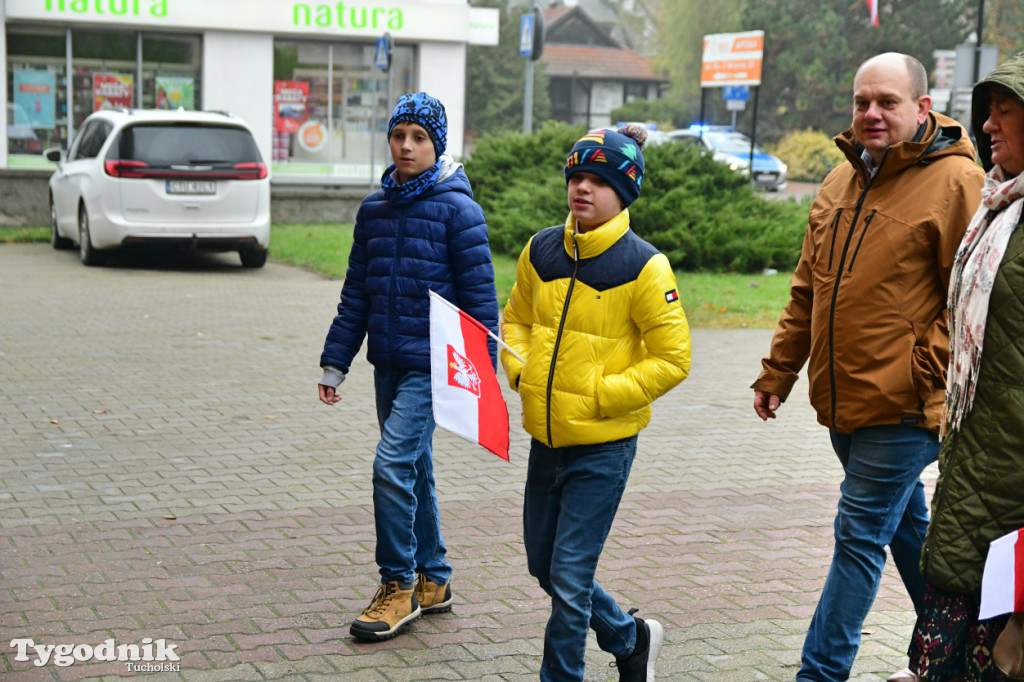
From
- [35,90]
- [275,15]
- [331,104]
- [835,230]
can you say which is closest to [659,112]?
[331,104]

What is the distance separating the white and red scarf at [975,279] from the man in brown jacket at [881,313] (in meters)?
0.58

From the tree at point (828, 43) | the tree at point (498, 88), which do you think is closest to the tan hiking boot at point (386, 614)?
the tree at point (828, 43)

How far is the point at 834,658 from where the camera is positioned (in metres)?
3.94

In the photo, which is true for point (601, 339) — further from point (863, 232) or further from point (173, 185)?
point (173, 185)

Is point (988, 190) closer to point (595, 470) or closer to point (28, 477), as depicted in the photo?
point (595, 470)

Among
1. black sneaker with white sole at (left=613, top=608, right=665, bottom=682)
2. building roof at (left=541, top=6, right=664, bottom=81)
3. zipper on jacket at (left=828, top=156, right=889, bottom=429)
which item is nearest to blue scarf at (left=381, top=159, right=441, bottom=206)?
zipper on jacket at (left=828, top=156, right=889, bottom=429)

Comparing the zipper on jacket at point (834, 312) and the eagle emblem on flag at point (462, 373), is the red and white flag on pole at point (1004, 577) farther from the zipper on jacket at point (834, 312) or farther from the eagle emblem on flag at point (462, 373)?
the eagle emblem on flag at point (462, 373)

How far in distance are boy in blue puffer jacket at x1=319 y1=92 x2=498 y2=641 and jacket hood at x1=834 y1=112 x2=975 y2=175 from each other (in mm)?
1336

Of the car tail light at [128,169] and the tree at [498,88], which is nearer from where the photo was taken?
the car tail light at [128,169]

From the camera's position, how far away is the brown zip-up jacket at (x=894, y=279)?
12.4 ft

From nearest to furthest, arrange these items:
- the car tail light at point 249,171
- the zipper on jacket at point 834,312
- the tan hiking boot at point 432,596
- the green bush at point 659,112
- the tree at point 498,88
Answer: the zipper on jacket at point 834,312 → the tan hiking boot at point 432,596 → the car tail light at point 249,171 → the green bush at point 659,112 → the tree at point 498,88

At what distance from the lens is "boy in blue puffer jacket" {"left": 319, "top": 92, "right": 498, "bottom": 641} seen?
14.9 ft

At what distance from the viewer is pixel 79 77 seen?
2338 centimetres

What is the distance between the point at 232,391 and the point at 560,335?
5.53 m
